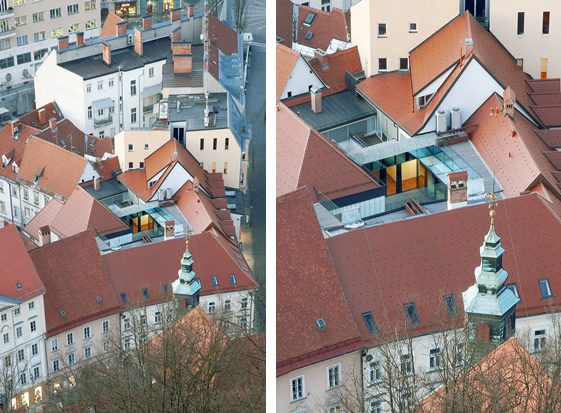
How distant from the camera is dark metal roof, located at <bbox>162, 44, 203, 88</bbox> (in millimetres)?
15781

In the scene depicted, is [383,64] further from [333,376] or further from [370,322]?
[333,376]

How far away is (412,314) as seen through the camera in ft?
46.0

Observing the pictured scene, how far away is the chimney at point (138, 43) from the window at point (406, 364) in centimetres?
299

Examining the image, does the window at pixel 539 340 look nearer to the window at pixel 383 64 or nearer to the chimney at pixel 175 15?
the window at pixel 383 64

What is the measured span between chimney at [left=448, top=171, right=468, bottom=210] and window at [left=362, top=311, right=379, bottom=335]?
773 millimetres

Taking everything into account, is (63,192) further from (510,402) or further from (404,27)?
(510,402)

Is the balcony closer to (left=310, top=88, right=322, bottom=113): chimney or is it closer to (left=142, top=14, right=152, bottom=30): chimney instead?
(left=142, top=14, right=152, bottom=30): chimney

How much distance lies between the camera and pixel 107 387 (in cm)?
1414

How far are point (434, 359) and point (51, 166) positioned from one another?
2626 millimetres

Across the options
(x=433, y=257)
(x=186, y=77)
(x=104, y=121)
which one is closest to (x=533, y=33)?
(x=433, y=257)

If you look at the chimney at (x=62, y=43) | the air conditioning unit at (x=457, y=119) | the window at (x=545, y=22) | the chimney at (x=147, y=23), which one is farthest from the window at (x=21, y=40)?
the window at (x=545, y=22)

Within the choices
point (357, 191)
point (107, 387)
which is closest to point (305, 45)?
point (357, 191)

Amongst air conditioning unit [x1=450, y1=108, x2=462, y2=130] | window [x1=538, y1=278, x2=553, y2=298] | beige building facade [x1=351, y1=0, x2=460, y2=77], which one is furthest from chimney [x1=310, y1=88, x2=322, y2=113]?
window [x1=538, y1=278, x2=553, y2=298]

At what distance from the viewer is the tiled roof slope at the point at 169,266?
14.9 m
